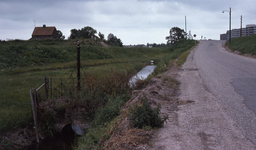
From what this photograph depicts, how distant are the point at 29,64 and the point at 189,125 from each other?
27.4 metres

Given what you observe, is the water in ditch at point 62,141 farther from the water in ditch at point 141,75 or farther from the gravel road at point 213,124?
the gravel road at point 213,124

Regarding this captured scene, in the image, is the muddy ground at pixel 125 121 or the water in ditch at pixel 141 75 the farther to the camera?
the water in ditch at pixel 141 75

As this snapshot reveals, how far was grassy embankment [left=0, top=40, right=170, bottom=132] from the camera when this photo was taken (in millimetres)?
11172

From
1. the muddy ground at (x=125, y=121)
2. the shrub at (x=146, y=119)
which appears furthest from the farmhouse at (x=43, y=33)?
the shrub at (x=146, y=119)

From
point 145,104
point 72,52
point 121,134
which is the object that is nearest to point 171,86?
point 145,104

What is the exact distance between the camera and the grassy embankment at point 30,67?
11.2 meters

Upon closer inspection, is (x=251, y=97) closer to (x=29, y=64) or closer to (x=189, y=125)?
(x=189, y=125)

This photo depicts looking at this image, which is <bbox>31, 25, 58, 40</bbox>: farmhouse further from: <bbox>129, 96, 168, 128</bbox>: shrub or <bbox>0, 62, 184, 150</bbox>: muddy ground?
<bbox>129, 96, 168, 128</bbox>: shrub

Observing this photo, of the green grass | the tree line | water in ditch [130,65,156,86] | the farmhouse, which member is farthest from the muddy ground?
the farmhouse

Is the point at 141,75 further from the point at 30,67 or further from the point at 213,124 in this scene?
the point at 213,124

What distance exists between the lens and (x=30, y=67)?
26203 mm

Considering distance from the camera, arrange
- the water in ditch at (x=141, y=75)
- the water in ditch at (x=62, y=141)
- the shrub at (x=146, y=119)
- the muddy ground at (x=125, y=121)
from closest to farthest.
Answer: the muddy ground at (x=125, y=121)
the shrub at (x=146, y=119)
the water in ditch at (x=62, y=141)
the water in ditch at (x=141, y=75)

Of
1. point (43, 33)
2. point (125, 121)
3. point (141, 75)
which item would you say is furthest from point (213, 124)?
point (43, 33)

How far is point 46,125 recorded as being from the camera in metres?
11.4
